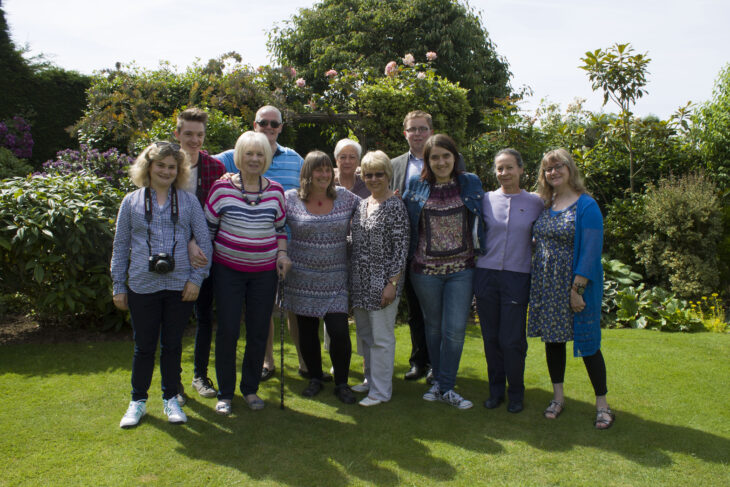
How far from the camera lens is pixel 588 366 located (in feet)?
11.3

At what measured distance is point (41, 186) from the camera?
5.12m

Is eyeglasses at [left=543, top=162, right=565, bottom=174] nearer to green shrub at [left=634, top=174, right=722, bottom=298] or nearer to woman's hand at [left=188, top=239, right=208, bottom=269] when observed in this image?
woman's hand at [left=188, top=239, right=208, bottom=269]

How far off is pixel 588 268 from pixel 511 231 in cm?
55

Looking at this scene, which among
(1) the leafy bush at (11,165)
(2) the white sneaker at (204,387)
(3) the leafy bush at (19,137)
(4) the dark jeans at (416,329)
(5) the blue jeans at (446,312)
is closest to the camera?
(5) the blue jeans at (446,312)

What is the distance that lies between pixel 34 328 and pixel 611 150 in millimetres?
8670

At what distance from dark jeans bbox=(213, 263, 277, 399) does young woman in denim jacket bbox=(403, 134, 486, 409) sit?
1.06 meters

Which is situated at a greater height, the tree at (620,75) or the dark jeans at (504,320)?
the tree at (620,75)

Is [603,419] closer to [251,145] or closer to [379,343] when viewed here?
[379,343]

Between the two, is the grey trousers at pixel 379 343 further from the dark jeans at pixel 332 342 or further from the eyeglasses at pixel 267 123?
the eyeglasses at pixel 267 123

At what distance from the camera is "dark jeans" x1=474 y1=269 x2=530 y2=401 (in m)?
3.55

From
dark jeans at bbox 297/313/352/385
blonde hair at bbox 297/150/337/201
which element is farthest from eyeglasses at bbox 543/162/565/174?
dark jeans at bbox 297/313/352/385

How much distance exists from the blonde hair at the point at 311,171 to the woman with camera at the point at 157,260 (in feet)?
2.32

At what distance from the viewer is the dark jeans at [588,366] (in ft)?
11.2

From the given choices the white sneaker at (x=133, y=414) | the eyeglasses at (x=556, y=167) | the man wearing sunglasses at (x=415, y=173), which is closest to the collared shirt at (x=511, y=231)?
the eyeglasses at (x=556, y=167)
